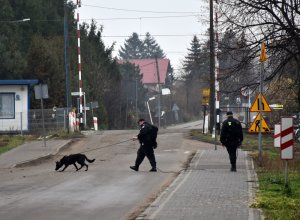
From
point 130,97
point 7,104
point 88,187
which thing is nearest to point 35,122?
point 7,104

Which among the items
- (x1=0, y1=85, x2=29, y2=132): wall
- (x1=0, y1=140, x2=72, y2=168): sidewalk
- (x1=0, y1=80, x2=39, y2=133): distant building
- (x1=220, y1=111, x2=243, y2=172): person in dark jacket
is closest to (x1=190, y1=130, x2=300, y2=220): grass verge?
(x1=220, y1=111, x2=243, y2=172): person in dark jacket

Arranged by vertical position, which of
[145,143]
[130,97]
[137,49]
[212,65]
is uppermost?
[137,49]

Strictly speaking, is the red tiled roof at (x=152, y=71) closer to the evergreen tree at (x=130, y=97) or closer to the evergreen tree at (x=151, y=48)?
the evergreen tree at (x=130, y=97)

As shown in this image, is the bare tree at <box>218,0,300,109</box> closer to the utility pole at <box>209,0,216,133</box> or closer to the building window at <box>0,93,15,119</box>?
the utility pole at <box>209,0,216,133</box>

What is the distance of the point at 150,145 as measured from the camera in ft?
66.8

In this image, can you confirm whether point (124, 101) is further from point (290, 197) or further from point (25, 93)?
point (290, 197)

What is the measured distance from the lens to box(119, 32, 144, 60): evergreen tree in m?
165

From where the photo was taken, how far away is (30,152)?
27469 mm

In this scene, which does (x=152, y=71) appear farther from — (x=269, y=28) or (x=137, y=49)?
(x=269, y=28)

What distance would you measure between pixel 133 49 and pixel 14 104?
130266 millimetres

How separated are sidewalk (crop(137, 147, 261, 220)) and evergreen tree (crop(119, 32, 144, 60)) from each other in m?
144

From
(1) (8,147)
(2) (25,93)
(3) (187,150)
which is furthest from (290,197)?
(2) (25,93)

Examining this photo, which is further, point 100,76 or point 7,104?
point 100,76

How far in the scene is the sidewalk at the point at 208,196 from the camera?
11031 millimetres
